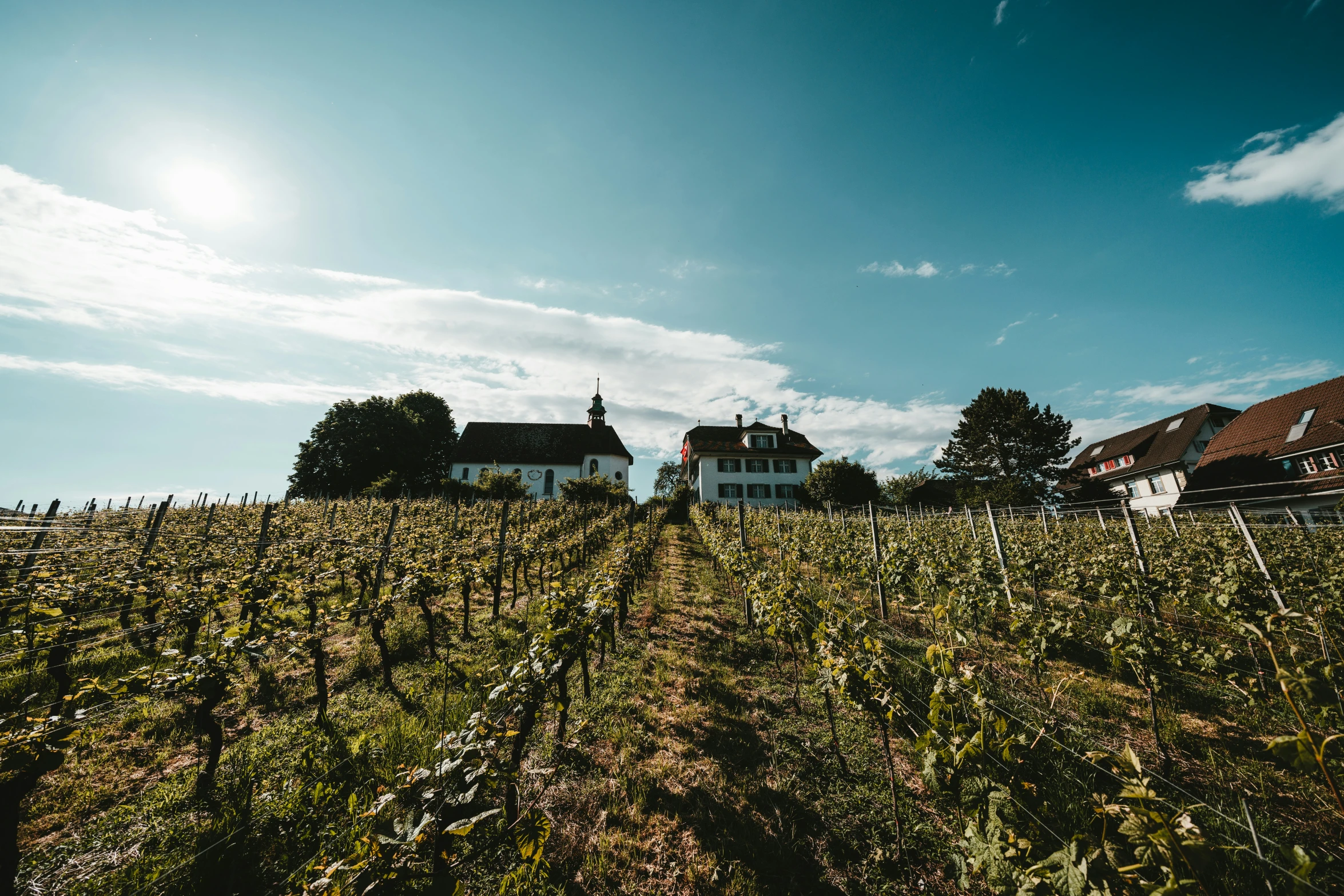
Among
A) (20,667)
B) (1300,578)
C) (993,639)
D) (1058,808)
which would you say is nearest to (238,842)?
(20,667)

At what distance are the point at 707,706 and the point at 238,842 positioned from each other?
3697 millimetres

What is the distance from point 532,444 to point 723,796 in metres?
39.1

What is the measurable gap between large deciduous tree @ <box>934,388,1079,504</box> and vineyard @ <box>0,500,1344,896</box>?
28.9m

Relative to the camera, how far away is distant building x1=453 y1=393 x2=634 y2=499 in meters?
38.4

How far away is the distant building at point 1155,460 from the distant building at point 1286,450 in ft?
5.54

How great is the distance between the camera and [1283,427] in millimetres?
22562

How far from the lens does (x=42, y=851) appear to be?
9.14 ft

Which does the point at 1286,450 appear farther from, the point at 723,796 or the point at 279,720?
the point at 279,720

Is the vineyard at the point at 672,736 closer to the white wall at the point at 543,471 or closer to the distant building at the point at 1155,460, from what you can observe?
the distant building at the point at 1155,460

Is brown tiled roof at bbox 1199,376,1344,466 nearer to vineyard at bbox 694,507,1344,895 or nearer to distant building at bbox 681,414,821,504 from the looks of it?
vineyard at bbox 694,507,1344,895

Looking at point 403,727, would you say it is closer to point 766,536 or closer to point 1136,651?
point 1136,651

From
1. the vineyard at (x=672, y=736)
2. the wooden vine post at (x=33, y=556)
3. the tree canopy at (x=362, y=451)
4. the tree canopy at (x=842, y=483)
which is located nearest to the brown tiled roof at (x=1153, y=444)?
the tree canopy at (x=842, y=483)

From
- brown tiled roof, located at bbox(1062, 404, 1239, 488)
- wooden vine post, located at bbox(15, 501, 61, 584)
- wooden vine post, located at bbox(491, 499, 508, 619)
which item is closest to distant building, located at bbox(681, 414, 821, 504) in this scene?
brown tiled roof, located at bbox(1062, 404, 1239, 488)

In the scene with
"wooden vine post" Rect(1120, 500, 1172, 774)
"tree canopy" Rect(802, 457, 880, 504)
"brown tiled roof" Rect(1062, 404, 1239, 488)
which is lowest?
"wooden vine post" Rect(1120, 500, 1172, 774)
